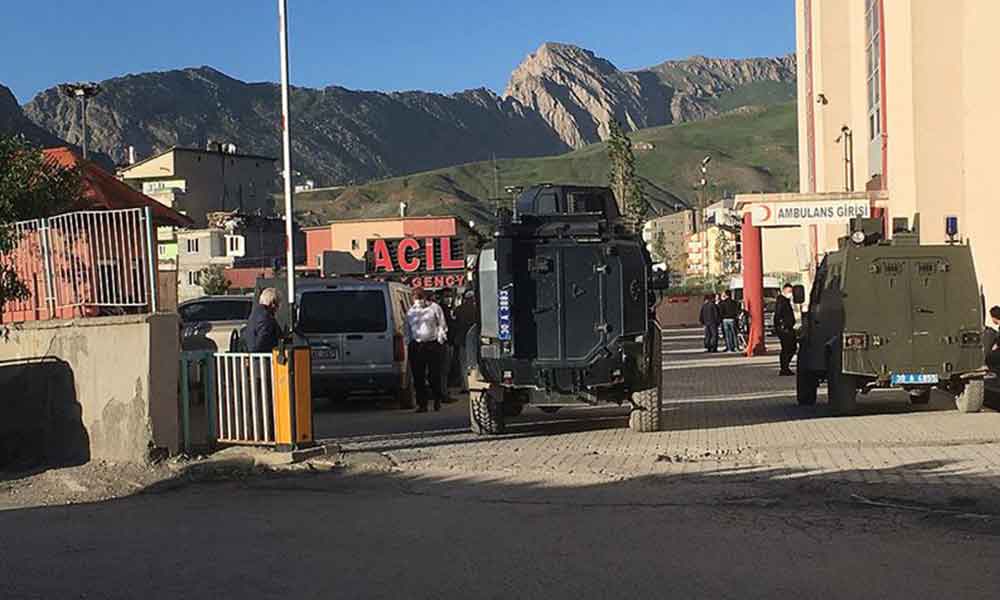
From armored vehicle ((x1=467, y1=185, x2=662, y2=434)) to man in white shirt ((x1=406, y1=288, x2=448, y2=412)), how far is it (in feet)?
11.2

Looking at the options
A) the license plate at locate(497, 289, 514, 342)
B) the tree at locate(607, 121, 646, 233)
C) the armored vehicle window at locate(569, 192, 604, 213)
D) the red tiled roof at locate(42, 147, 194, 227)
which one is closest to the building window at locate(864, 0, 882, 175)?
the armored vehicle window at locate(569, 192, 604, 213)

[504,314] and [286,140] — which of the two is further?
[504,314]

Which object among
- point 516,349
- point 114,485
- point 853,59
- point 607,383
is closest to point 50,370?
point 114,485

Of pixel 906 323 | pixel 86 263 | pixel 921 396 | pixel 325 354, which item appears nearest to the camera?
pixel 86 263

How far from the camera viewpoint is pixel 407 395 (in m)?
20.2

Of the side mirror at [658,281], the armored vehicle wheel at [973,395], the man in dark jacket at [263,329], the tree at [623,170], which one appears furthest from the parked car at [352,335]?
the tree at [623,170]

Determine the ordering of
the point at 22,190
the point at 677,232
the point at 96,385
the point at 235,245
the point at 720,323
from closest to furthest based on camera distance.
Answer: the point at 96,385 → the point at 22,190 → the point at 720,323 → the point at 235,245 → the point at 677,232

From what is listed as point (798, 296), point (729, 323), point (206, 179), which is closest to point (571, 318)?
point (798, 296)

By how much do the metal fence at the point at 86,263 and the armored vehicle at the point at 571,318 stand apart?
4034 millimetres

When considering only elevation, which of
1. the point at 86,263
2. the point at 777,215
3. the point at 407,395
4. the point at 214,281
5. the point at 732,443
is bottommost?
the point at 732,443

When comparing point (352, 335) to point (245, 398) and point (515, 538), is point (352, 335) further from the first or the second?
point (515, 538)

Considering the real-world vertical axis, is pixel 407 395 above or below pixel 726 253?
below

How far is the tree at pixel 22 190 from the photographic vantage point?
569 inches

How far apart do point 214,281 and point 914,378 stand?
43.8m
